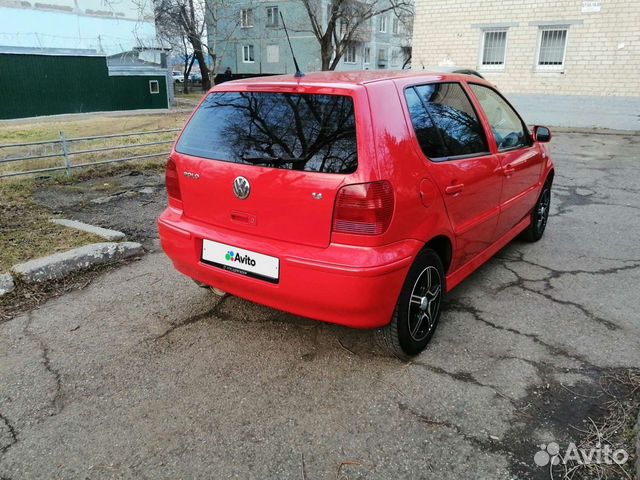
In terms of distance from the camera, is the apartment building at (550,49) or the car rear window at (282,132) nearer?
the car rear window at (282,132)

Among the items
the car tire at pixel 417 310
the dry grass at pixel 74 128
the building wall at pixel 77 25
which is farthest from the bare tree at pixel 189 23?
the car tire at pixel 417 310

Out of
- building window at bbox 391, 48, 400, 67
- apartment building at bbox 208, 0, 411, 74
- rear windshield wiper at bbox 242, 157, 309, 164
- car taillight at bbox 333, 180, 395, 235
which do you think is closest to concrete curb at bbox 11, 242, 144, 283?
rear windshield wiper at bbox 242, 157, 309, 164

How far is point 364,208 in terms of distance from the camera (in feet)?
8.43

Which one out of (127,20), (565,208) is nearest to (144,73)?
(127,20)

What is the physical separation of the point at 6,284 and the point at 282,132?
2676 mm

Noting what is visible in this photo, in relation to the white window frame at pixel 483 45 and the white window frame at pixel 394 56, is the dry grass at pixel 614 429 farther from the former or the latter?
the white window frame at pixel 394 56

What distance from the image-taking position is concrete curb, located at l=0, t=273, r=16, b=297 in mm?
3879

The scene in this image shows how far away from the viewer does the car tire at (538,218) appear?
16.5ft

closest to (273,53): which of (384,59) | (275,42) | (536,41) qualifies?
(275,42)

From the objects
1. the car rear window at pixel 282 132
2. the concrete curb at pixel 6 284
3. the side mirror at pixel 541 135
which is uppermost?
the car rear window at pixel 282 132

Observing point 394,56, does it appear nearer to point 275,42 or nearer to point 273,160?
point 275,42

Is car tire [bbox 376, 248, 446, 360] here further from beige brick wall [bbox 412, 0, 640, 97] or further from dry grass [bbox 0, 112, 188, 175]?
beige brick wall [bbox 412, 0, 640, 97]

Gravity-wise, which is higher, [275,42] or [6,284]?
[275,42]

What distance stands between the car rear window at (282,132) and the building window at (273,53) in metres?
40.8
